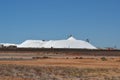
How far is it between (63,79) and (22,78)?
3.95m

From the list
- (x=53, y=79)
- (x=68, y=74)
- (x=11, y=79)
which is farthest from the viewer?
(x=68, y=74)

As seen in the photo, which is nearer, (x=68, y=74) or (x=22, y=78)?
(x=22, y=78)

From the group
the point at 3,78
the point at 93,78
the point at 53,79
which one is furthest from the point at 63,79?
the point at 3,78

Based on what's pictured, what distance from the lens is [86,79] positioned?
3722 centimetres

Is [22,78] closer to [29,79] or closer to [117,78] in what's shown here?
[29,79]

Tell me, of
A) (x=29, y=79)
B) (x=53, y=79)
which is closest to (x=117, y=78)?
(x=53, y=79)

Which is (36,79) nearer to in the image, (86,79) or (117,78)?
(86,79)

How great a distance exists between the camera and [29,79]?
35.3 metres

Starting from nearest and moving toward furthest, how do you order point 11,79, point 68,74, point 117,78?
1. point 11,79
2. point 117,78
3. point 68,74

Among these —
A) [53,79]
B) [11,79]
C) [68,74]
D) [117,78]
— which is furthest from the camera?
[68,74]

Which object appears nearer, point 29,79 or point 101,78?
point 29,79

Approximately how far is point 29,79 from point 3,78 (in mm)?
2334

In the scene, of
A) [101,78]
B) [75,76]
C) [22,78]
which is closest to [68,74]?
[75,76]

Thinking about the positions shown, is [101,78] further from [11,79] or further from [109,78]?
[11,79]
